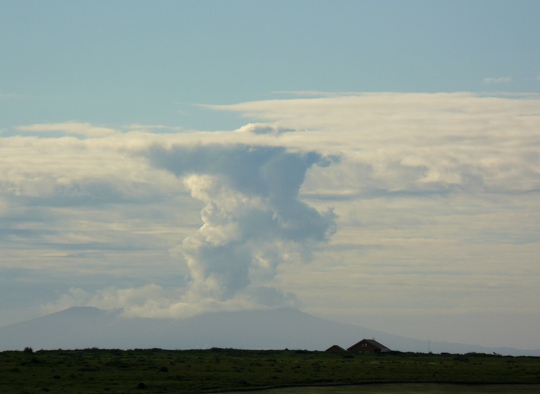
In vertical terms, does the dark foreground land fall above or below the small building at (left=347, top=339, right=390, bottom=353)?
below

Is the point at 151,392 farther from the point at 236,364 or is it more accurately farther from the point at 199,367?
the point at 236,364

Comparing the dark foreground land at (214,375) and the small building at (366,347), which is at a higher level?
the small building at (366,347)

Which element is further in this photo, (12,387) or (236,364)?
(236,364)

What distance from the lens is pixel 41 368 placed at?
3863 inches

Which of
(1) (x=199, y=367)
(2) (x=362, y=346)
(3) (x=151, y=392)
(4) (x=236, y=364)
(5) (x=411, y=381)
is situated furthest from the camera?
(2) (x=362, y=346)

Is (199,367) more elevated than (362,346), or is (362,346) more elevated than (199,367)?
(362,346)

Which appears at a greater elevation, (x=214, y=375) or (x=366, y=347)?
(x=366, y=347)

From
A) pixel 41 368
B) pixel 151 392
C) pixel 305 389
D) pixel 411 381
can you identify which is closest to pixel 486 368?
pixel 411 381

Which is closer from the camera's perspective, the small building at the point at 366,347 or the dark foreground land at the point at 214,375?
the dark foreground land at the point at 214,375

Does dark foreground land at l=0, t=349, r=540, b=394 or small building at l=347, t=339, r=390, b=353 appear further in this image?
Answer: small building at l=347, t=339, r=390, b=353

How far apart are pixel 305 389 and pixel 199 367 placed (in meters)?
23.2

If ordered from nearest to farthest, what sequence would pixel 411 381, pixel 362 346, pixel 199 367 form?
1. pixel 411 381
2. pixel 199 367
3. pixel 362 346

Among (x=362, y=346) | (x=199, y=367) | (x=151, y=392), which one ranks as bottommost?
(x=151, y=392)

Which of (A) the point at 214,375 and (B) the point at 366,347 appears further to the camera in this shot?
(B) the point at 366,347
